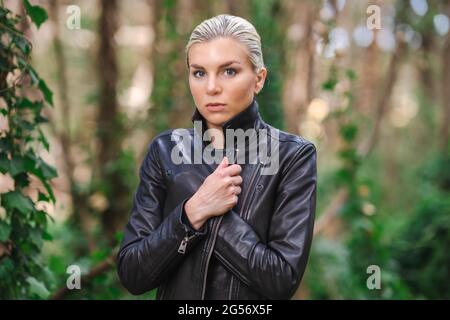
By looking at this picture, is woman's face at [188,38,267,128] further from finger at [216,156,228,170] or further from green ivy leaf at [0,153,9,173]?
green ivy leaf at [0,153,9,173]

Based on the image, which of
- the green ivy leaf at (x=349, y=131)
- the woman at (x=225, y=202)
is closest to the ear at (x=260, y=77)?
the woman at (x=225, y=202)

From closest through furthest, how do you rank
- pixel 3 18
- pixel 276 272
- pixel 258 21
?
pixel 276 272
pixel 3 18
pixel 258 21

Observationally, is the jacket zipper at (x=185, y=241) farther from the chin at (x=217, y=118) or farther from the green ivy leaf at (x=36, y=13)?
the green ivy leaf at (x=36, y=13)

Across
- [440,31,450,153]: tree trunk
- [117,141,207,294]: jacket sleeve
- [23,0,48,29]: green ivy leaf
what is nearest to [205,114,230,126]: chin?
[117,141,207,294]: jacket sleeve

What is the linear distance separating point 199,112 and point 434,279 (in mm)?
4581

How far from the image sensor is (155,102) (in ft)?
22.3

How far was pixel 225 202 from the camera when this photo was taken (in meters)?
1.97

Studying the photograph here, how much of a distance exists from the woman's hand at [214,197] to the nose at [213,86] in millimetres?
278

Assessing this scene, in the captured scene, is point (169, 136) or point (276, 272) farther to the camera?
point (169, 136)

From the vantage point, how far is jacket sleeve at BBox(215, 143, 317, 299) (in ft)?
6.32

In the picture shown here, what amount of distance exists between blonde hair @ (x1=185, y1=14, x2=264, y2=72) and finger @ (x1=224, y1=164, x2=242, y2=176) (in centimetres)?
38

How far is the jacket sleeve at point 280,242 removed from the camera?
193 cm
